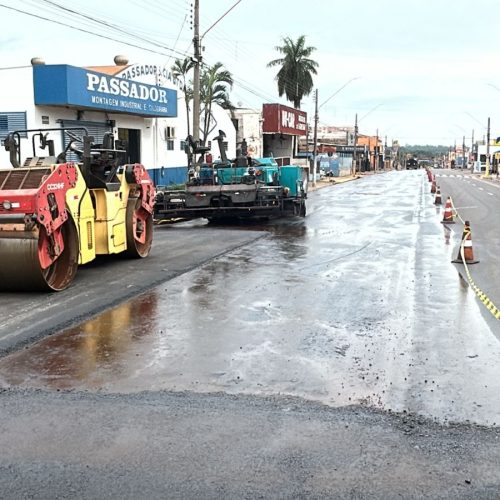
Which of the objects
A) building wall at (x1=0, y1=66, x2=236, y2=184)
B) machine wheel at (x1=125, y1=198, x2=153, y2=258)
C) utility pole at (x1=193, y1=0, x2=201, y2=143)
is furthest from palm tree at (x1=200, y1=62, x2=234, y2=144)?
machine wheel at (x1=125, y1=198, x2=153, y2=258)

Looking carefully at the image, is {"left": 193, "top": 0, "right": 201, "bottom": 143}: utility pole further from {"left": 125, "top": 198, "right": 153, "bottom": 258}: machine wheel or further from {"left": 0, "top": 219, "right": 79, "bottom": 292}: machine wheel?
{"left": 0, "top": 219, "right": 79, "bottom": 292}: machine wheel

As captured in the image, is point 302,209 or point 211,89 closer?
point 302,209

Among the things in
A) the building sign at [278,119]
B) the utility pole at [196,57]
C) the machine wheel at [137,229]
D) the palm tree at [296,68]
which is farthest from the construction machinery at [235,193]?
the palm tree at [296,68]

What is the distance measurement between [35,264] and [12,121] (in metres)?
14.2

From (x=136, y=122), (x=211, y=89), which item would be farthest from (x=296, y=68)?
(x=136, y=122)

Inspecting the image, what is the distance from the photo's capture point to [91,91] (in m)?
21.9

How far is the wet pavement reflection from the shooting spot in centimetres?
529

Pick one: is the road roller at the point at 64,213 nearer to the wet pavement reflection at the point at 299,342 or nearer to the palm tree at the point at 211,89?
the wet pavement reflection at the point at 299,342

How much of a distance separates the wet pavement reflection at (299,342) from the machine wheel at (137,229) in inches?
66.2

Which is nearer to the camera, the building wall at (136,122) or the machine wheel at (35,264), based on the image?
the machine wheel at (35,264)

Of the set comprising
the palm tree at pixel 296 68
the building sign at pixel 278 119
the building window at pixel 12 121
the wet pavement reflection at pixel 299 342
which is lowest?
the wet pavement reflection at pixel 299 342

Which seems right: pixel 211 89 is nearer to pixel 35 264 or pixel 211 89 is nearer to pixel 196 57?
pixel 196 57

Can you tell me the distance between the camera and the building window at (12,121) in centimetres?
2088

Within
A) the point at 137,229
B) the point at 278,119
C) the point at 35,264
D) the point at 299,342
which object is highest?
the point at 278,119
